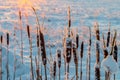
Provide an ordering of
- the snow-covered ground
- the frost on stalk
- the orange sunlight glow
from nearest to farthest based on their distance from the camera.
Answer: the frost on stalk
the snow-covered ground
the orange sunlight glow

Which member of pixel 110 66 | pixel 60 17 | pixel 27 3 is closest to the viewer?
pixel 110 66

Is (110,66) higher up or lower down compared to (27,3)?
higher up

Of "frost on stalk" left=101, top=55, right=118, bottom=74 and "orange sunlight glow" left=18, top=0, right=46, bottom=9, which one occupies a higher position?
"frost on stalk" left=101, top=55, right=118, bottom=74

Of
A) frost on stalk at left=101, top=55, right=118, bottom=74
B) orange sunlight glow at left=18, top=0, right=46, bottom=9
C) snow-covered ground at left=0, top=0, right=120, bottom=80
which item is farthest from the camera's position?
orange sunlight glow at left=18, top=0, right=46, bottom=9

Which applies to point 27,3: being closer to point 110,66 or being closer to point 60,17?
point 60,17

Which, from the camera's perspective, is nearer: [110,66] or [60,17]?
[110,66]

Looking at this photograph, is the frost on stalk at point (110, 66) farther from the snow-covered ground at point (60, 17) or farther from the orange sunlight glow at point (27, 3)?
the orange sunlight glow at point (27, 3)

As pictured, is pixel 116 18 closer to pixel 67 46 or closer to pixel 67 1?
pixel 67 1

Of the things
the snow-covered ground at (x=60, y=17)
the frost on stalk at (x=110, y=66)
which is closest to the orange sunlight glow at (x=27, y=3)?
the snow-covered ground at (x=60, y=17)

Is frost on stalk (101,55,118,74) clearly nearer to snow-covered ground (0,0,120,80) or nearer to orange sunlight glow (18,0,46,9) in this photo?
snow-covered ground (0,0,120,80)

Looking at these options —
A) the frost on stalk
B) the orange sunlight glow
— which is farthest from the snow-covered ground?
the frost on stalk

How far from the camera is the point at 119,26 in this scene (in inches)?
349

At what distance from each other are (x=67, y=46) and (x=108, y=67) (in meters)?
0.35

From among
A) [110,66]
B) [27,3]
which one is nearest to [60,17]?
[27,3]
